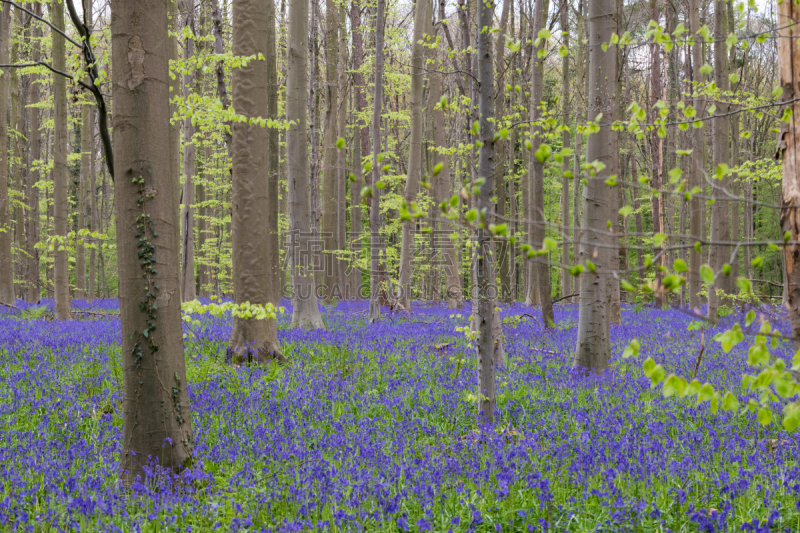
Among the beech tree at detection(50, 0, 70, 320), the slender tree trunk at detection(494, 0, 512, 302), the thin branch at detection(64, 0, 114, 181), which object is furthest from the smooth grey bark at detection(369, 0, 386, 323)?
the thin branch at detection(64, 0, 114, 181)

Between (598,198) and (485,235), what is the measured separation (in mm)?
3297

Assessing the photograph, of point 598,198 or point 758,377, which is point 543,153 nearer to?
point 758,377

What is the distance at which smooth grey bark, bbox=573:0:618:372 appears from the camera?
24.0ft

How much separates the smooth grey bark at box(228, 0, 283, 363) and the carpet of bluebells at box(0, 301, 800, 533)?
72 cm

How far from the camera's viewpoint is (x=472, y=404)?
20.4 ft

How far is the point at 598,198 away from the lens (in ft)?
24.0

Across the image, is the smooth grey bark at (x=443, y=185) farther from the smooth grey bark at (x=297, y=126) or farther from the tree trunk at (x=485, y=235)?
the tree trunk at (x=485, y=235)

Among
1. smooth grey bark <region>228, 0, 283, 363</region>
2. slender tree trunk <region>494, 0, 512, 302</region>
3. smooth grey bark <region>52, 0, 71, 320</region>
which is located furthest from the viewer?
slender tree trunk <region>494, 0, 512, 302</region>

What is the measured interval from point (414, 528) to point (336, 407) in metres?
2.90

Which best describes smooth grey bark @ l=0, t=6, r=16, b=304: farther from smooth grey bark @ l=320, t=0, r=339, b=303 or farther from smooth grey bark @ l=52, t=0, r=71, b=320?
smooth grey bark @ l=320, t=0, r=339, b=303

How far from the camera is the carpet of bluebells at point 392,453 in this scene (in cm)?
331

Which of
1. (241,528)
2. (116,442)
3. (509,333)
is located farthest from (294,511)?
(509,333)

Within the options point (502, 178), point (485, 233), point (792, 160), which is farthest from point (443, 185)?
point (792, 160)

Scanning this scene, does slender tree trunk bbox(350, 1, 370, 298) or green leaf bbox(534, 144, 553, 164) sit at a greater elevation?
slender tree trunk bbox(350, 1, 370, 298)
